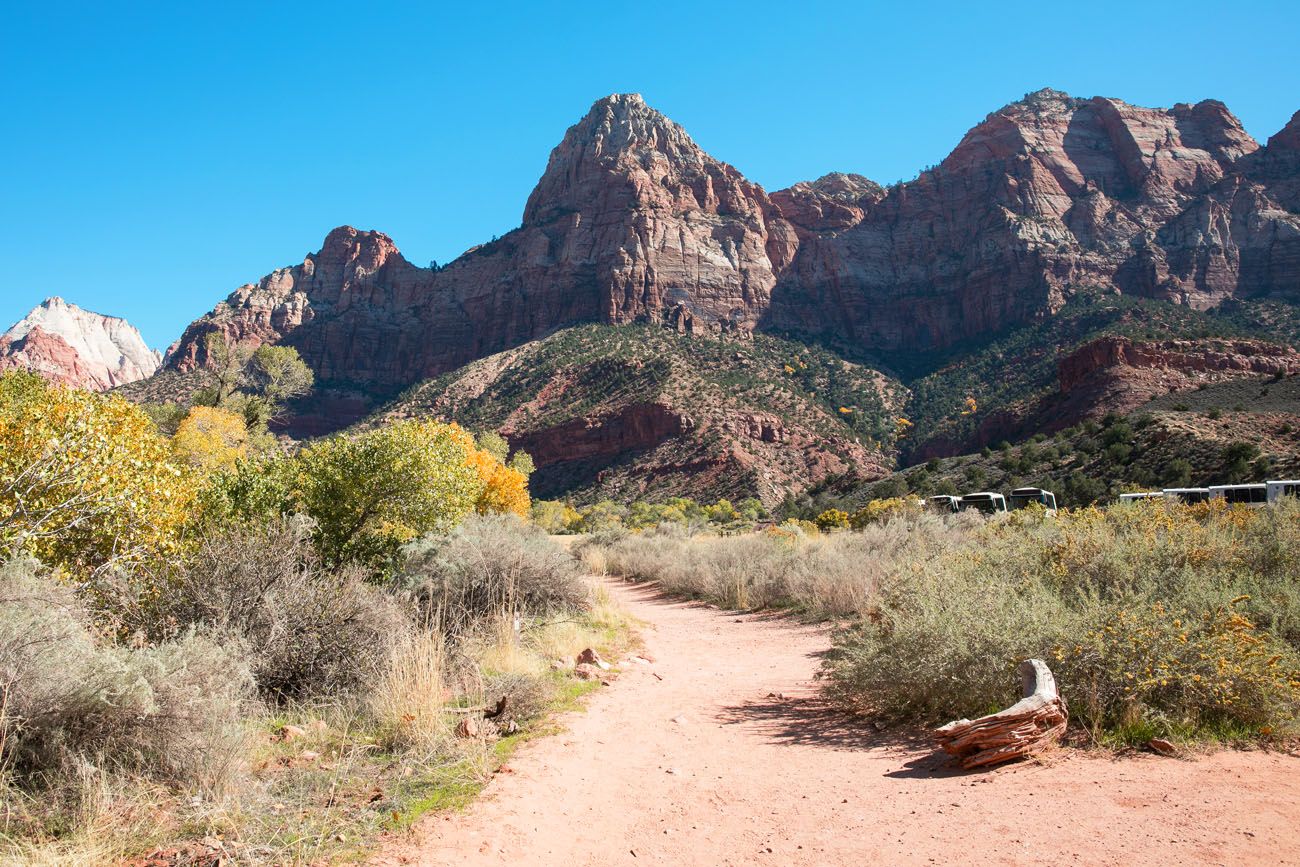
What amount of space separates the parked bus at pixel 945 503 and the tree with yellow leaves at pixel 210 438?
24436 mm

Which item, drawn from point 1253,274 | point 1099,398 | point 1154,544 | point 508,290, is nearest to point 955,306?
point 1253,274

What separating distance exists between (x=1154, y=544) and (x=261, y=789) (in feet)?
27.7

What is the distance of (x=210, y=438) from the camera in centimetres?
2525

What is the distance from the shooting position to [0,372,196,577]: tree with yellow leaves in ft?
19.8

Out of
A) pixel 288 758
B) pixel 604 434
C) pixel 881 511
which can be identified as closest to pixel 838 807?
pixel 288 758

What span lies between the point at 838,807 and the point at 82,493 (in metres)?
6.87

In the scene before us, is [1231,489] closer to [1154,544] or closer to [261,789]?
[1154,544]

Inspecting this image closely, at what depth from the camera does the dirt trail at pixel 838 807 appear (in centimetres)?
343

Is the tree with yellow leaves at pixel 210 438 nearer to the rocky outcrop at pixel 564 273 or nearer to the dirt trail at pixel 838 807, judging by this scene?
the dirt trail at pixel 838 807

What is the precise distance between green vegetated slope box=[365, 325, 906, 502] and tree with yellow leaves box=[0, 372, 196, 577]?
154 ft

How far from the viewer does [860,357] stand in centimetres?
8775

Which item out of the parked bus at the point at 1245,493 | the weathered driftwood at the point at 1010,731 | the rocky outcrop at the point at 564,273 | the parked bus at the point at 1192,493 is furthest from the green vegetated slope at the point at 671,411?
the weathered driftwood at the point at 1010,731

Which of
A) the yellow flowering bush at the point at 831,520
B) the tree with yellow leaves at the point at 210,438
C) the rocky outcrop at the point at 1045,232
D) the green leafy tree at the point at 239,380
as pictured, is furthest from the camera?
the rocky outcrop at the point at 1045,232

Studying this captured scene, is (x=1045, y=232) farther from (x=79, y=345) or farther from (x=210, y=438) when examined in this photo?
(x=79, y=345)
